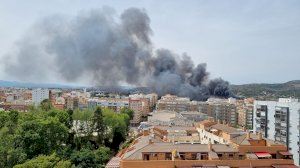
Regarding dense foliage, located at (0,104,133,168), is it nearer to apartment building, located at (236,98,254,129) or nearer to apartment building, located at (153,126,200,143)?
apartment building, located at (153,126,200,143)

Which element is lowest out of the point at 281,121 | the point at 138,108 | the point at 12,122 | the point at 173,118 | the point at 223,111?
the point at 223,111

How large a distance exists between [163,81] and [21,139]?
8290 cm

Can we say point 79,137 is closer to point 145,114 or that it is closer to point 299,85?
point 145,114

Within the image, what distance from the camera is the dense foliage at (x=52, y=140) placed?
94.6ft

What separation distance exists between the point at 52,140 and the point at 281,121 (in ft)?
66.1

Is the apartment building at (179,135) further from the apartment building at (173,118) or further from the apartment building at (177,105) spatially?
the apartment building at (177,105)

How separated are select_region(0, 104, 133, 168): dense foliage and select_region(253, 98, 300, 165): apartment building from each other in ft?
49.2

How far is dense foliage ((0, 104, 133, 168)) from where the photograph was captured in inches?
1136

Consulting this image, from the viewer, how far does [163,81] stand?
374 feet

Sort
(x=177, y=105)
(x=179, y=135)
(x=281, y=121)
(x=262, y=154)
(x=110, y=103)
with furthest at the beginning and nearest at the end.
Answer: (x=110, y=103)
(x=177, y=105)
(x=281, y=121)
(x=179, y=135)
(x=262, y=154)

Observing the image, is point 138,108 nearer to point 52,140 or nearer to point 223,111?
point 223,111

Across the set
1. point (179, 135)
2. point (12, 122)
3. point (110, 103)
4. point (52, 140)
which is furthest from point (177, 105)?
point (52, 140)

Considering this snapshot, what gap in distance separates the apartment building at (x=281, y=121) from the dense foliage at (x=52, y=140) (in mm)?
15001

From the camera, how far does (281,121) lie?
3753 centimetres
